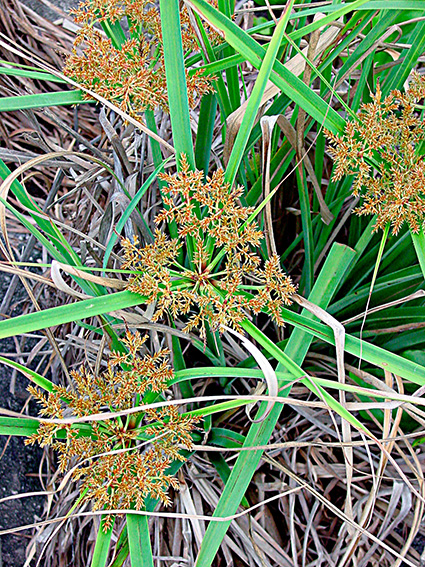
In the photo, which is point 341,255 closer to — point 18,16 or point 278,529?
point 278,529

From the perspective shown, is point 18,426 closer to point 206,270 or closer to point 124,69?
point 206,270

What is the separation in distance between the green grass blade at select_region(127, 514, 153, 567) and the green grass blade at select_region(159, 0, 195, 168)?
0.46 m

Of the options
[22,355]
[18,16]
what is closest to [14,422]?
[22,355]

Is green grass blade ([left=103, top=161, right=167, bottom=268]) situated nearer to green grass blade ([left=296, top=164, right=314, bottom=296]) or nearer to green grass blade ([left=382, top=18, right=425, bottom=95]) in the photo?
green grass blade ([left=296, top=164, right=314, bottom=296])

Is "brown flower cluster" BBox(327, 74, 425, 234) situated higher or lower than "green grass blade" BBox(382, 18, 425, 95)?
lower

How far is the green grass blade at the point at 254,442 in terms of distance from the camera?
579 mm

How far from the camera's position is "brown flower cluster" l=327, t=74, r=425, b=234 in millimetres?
579

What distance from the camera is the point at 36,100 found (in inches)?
22.4

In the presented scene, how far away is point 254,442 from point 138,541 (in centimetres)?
19

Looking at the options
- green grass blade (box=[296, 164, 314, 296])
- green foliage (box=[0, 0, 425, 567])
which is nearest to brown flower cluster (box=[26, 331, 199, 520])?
green foliage (box=[0, 0, 425, 567])

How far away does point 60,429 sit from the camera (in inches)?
23.8

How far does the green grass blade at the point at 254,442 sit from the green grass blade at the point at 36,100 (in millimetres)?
411

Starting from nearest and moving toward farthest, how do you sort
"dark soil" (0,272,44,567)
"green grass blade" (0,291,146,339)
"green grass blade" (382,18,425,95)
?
1. "green grass blade" (0,291,146,339)
2. "green grass blade" (382,18,425,95)
3. "dark soil" (0,272,44,567)

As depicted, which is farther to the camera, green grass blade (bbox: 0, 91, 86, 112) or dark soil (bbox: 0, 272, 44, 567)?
dark soil (bbox: 0, 272, 44, 567)
